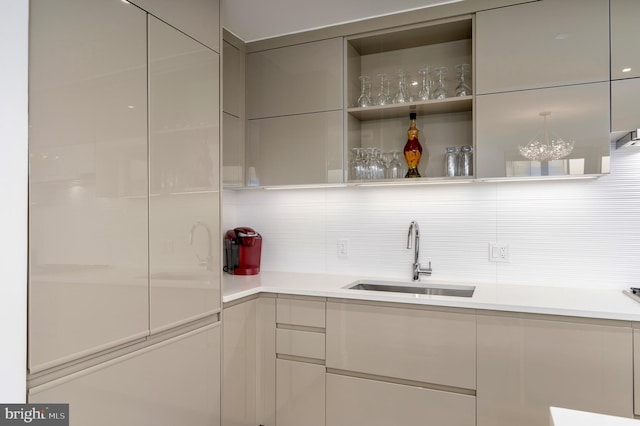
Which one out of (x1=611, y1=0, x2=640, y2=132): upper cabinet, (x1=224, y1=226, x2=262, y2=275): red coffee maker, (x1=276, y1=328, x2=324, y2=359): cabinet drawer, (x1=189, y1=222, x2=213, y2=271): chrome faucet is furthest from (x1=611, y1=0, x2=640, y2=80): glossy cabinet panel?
(x1=224, y1=226, x2=262, y2=275): red coffee maker

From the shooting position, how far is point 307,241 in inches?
114

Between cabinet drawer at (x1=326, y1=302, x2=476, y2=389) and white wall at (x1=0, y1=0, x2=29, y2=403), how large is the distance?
4.46 ft

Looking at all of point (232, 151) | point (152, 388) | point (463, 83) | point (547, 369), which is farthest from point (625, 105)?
point (152, 388)

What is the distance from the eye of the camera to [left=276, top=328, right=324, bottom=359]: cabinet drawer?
2.21 metres

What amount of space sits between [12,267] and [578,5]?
8.26 feet

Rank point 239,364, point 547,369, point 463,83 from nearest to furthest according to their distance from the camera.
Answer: point 547,369, point 239,364, point 463,83

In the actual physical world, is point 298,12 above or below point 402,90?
above

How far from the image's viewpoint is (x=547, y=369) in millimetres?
1797

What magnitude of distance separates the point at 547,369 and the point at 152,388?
1.64 meters

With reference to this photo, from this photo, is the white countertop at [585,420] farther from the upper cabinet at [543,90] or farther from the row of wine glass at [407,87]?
the row of wine glass at [407,87]

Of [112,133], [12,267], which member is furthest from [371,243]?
Result: [12,267]

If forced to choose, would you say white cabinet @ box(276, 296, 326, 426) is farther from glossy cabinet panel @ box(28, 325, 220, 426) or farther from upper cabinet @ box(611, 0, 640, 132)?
upper cabinet @ box(611, 0, 640, 132)

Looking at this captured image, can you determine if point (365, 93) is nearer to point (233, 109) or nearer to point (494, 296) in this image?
point (233, 109)

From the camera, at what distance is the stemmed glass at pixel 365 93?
2.54 m
